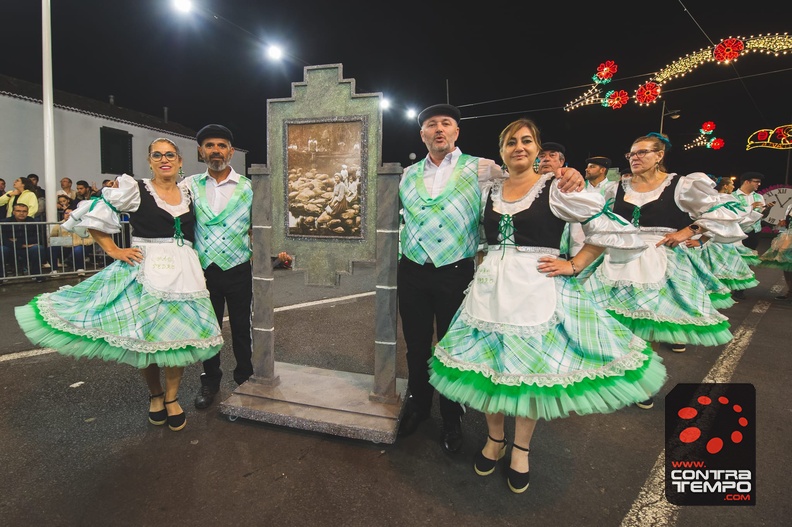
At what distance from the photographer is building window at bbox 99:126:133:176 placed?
55.7 feet

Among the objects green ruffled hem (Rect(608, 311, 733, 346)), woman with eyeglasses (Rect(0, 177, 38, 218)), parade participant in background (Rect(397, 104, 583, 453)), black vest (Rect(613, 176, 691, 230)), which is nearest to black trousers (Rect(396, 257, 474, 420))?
parade participant in background (Rect(397, 104, 583, 453))

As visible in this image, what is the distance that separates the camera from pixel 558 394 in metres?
2.12

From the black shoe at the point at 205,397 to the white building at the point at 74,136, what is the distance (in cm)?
1521

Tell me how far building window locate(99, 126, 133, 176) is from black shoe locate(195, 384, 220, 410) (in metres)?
17.4

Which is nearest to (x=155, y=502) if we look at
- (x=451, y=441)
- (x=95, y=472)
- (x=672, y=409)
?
(x=95, y=472)

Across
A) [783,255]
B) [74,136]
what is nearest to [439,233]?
[783,255]

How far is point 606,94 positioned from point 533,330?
12802mm

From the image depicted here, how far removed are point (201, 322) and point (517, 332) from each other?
219cm

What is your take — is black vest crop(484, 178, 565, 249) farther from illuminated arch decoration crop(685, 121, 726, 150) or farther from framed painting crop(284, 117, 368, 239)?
illuminated arch decoration crop(685, 121, 726, 150)

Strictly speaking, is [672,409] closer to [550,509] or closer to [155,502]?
[550,509]

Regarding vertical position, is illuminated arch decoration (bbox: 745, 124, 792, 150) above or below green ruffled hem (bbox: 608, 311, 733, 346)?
above

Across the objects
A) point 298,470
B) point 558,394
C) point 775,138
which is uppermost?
point 775,138

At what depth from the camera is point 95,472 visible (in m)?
2.55

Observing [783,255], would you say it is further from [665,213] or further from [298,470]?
[298,470]
